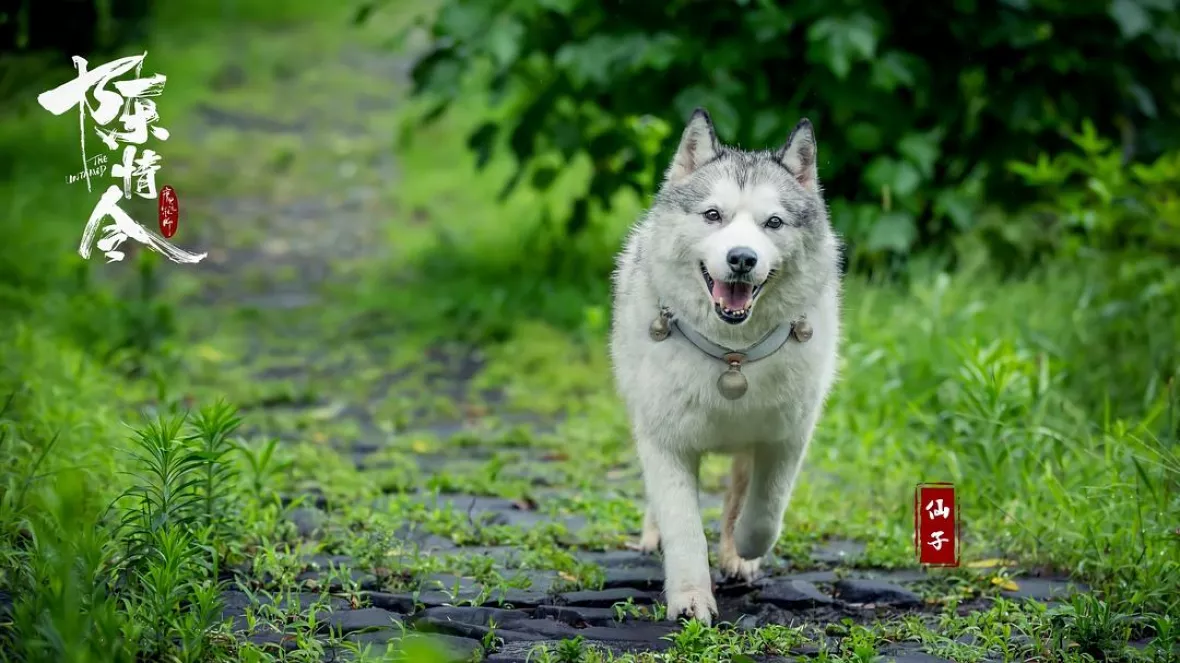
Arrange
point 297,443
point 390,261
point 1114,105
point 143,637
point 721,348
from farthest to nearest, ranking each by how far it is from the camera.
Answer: point 390,261 → point 1114,105 → point 297,443 → point 721,348 → point 143,637

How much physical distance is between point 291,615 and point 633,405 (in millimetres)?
1314

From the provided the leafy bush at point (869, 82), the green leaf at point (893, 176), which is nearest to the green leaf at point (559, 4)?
the leafy bush at point (869, 82)

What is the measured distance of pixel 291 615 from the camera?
387 centimetres

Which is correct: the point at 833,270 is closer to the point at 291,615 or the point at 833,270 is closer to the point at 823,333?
the point at 823,333

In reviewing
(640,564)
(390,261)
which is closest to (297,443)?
(640,564)

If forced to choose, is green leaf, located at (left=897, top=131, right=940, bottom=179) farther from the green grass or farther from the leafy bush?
the green grass

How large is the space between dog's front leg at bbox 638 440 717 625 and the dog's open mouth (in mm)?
530

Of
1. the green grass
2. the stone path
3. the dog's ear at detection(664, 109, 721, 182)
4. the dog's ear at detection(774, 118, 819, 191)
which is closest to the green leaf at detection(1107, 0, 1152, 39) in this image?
the green grass

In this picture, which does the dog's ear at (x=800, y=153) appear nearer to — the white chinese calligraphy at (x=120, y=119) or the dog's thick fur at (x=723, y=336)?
the dog's thick fur at (x=723, y=336)

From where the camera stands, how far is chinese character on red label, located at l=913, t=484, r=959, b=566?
453 centimetres

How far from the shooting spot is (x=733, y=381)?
4.10 meters

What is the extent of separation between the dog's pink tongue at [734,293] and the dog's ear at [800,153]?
51 cm

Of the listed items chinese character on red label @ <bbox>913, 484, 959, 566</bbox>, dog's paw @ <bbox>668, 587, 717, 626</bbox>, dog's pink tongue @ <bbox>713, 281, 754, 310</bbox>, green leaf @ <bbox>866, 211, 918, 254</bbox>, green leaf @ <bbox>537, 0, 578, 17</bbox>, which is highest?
green leaf @ <bbox>537, 0, 578, 17</bbox>

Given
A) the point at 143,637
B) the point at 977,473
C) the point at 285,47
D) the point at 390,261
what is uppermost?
the point at 285,47
